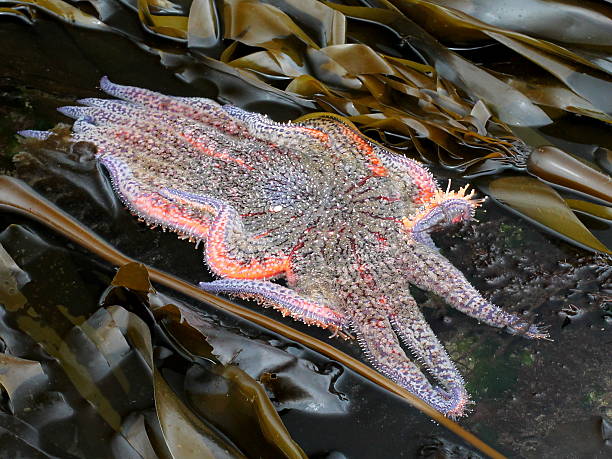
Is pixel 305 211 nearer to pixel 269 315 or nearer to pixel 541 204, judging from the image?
pixel 269 315

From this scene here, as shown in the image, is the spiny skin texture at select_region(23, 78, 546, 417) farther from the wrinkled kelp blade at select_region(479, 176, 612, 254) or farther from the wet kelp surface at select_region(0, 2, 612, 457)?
the wrinkled kelp blade at select_region(479, 176, 612, 254)

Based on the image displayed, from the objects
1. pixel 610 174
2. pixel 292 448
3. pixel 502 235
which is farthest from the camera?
pixel 610 174

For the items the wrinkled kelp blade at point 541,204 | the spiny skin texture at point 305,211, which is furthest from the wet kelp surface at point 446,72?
the spiny skin texture at point 305,211

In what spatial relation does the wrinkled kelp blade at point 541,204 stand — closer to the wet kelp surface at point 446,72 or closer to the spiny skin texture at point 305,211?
the wet kelp surface at point 446,72

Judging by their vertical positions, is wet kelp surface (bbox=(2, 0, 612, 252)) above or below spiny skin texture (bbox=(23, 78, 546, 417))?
above

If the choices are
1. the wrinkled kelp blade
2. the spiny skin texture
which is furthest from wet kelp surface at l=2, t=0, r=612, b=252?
the spiny skin texture

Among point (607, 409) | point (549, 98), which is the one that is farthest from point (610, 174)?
point (607, 409)

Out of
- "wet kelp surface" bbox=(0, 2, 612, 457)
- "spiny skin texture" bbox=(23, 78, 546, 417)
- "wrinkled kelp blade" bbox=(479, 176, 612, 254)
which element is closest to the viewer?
"wet kelp surface" bbox=(0, 2, 612, 457)

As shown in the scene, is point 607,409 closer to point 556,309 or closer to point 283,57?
point 556,309

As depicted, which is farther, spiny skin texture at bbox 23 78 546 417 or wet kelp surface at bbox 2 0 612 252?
wet kelp surface at bbox 2 0 612 252
